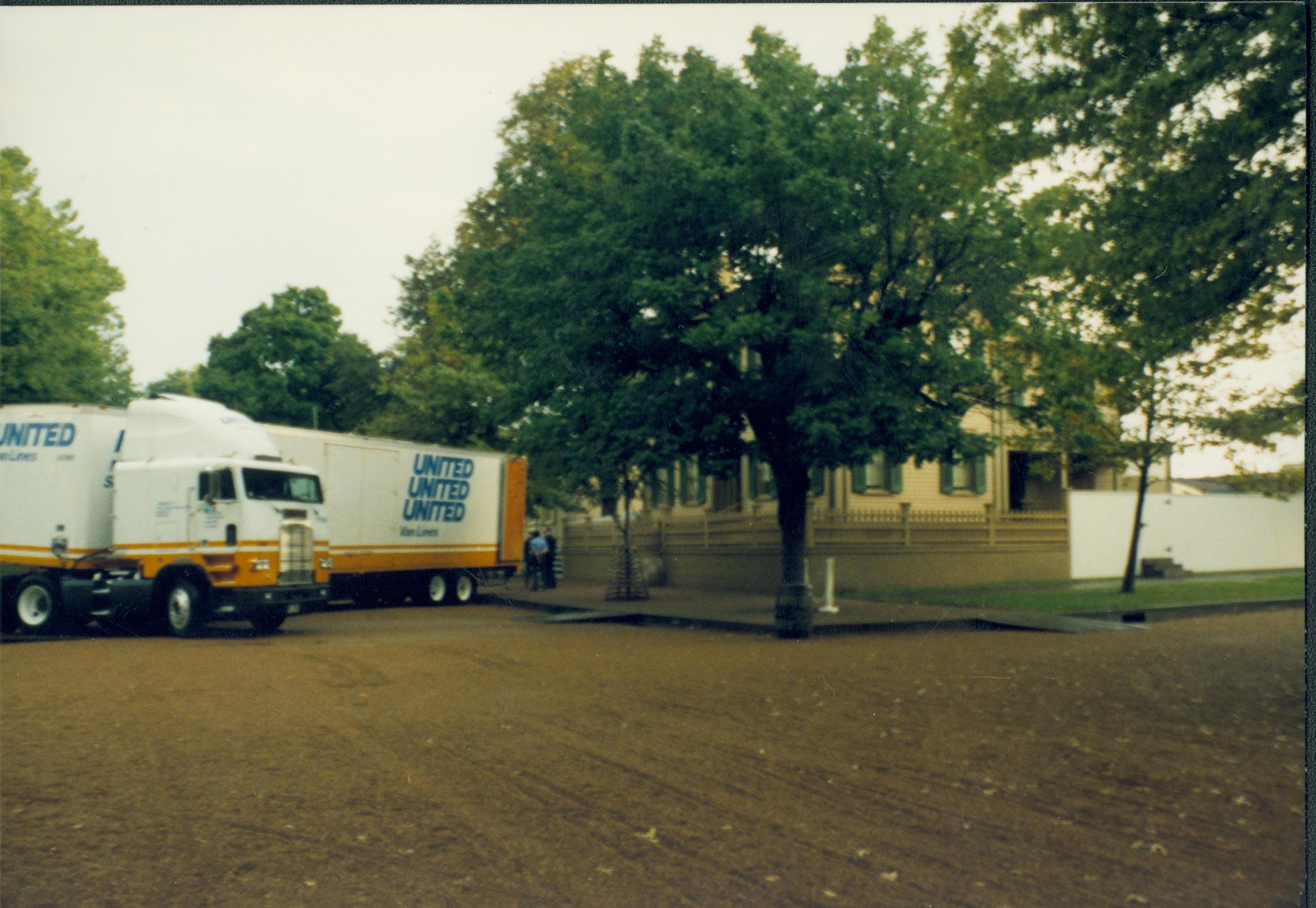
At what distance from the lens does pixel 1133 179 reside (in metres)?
10.7

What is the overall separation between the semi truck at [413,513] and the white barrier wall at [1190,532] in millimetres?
16089

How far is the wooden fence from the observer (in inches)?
1051

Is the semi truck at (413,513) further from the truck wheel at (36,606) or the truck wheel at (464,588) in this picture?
the truck wheel at (36,606)

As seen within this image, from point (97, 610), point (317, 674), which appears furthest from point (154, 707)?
point (97, 610)

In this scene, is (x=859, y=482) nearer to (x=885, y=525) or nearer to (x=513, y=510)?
(x=885, y=525)

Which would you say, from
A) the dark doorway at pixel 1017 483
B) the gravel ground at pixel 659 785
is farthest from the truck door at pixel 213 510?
the dark doorway at pixel 1017 483

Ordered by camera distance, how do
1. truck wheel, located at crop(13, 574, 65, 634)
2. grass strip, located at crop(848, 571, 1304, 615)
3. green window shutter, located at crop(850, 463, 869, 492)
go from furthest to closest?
green window shutter, located at crop(850, 463, 869, 492), grass strip, located at crop(848, 571, 1304, 615), truck wheel, located at crop(13, 574, 65, 634)

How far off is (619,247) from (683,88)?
3487 millimetres

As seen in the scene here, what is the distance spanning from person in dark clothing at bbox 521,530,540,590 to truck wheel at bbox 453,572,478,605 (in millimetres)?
2061

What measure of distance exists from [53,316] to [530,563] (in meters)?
15.5

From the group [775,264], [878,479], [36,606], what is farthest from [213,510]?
[878,479]

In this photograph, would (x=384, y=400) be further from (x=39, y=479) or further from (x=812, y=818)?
(x=812, y=818)

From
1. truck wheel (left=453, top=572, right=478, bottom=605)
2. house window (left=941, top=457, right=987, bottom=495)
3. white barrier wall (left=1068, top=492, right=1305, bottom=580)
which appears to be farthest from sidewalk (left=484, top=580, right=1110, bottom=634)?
white barrier wall (left=1068, top=492, right=1305, bottom=580)

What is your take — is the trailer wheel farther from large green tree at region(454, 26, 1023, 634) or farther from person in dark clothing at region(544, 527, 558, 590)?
person in dark clothing at region(544, 527, 558, 590)
